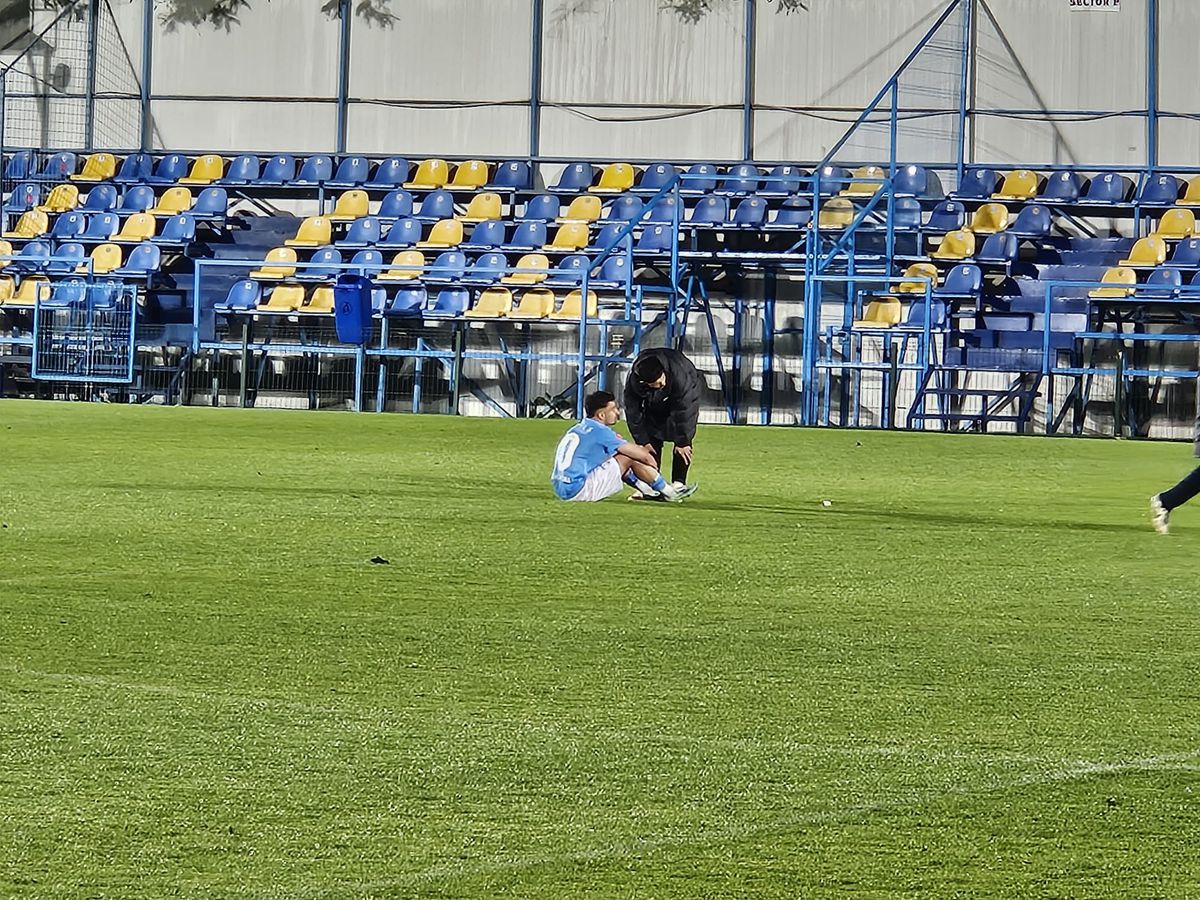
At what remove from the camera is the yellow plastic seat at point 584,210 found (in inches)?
1062

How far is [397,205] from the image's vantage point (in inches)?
1112

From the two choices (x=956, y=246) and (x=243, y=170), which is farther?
(x=243, y=170)

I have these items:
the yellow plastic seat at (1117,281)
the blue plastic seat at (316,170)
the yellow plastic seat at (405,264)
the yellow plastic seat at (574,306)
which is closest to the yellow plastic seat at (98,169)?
the blue plastic seat at (316,170)

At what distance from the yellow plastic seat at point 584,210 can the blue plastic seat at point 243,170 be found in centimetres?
477

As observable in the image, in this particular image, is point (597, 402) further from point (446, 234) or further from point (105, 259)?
point (105, 259)

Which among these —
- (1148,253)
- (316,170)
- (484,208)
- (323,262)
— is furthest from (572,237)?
(1148,253)

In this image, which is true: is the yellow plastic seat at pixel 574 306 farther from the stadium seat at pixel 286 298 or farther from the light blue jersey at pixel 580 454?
the light blue jersey at pixel 580 454

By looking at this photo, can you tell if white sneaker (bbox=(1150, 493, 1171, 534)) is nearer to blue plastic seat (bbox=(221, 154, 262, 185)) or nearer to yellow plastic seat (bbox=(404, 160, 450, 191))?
yellow plastic seat (bbox=(404, 160, 450, 191))

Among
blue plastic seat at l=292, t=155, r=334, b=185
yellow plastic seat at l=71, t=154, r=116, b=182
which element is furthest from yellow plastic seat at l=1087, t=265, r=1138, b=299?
yellow plastic seat at l=71, t=154, r=116, b=182

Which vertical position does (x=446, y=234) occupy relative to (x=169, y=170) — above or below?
below

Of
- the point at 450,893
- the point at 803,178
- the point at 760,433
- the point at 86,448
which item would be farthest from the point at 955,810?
the point at 803,178

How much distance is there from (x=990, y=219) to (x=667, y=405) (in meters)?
15.3

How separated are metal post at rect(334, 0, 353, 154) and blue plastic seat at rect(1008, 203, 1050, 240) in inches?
395

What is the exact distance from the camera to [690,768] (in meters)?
4.23
